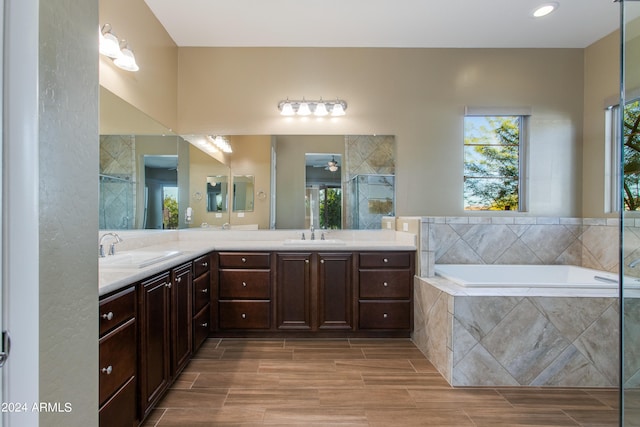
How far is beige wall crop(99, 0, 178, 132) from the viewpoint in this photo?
2295 millimetres

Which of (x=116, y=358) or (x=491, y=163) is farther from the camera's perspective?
(x=491, y=163)

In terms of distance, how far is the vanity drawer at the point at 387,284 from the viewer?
118 inches

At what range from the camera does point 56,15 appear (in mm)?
724

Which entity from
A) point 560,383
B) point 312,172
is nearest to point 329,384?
point 560,383

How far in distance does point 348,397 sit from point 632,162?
191cm

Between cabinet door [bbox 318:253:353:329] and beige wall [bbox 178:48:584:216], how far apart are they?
92cm

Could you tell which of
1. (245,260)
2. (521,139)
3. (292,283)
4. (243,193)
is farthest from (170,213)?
(521,139)

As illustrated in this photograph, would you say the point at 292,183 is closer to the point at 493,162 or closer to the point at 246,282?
the point at 246,282

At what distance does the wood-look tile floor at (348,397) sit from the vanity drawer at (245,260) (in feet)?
2.45

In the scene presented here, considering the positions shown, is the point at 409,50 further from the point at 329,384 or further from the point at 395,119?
the point at 329,384

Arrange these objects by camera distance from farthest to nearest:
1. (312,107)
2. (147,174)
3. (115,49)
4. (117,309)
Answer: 1. (312,107)
2. (147,174)
3. (115,49)
4. (117,309)

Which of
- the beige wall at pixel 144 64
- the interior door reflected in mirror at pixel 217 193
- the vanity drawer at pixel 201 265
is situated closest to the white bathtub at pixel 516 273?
the vanity drawer at pixel 201 265

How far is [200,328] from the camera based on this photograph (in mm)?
2664

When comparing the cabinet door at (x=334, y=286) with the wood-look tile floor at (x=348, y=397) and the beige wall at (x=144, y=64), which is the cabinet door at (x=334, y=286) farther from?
the beige wall at (x=144, y=64)
